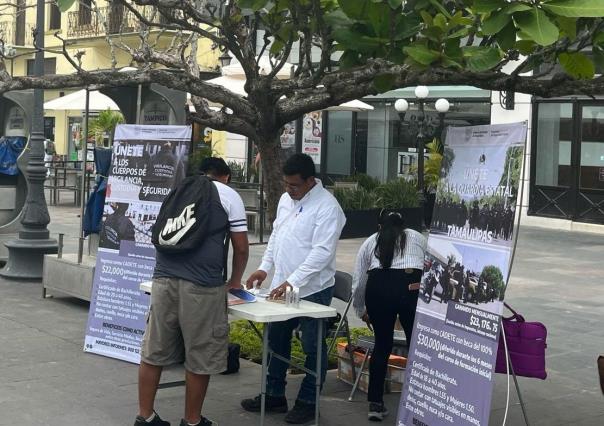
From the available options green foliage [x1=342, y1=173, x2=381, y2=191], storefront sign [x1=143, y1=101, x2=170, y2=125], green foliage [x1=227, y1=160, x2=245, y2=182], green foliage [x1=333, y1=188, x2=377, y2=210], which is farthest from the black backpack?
green foliage [x1=227, y1=160, x2=245, y2=182]

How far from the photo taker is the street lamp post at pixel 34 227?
1225 centimetres

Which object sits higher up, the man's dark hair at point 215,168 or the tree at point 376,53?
the tree at point 376,53

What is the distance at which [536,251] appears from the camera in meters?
16.7

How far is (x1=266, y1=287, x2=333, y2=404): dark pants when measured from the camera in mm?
6465

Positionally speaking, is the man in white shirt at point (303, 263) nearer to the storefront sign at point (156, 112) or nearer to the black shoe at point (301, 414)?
the black shoe at point (301, 414)

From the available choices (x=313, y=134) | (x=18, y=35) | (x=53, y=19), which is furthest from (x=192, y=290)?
(x=18, y=35)

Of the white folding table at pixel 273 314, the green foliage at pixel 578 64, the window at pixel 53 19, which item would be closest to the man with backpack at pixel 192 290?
the white folding table at pixel 273 314

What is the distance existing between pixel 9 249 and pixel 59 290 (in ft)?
6.55

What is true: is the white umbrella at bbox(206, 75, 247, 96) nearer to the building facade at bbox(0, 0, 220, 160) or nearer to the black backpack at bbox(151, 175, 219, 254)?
the building facade at bbox(0, 0, 220, 160)

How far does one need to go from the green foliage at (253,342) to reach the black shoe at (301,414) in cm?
144

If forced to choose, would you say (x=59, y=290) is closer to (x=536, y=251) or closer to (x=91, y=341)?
(x=91, y=341)

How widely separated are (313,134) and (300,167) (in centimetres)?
1972

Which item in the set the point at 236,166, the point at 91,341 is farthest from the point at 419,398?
the point at 236,166

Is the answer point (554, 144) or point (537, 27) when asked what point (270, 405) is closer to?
point (537, 27)
